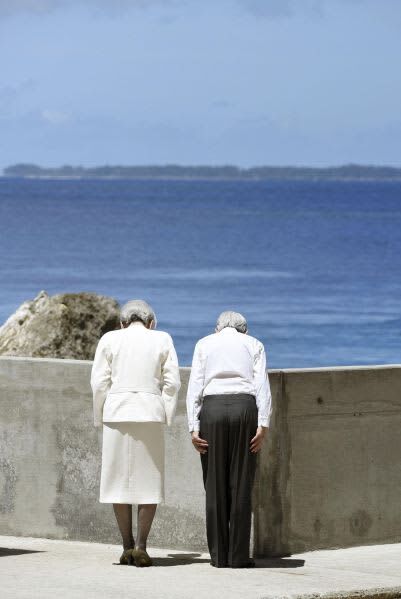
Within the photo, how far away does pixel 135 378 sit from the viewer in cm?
952

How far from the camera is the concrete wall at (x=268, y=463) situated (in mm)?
10219

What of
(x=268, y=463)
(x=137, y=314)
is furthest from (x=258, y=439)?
(x=137, y=314)

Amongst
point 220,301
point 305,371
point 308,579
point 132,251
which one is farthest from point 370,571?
point 132,251

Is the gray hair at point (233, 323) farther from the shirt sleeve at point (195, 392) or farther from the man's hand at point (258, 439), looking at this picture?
the man's hand at point (258, 439)

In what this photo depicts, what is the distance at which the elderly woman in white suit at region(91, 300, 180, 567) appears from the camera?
31.2 feet

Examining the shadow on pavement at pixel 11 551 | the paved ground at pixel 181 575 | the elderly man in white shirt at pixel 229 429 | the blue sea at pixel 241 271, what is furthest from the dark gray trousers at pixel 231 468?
the blue sea at pixel 241 271

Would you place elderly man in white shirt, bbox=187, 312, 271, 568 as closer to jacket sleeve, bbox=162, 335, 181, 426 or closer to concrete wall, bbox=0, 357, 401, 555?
jacket sleeve, bbox=162, 335, 181, 426

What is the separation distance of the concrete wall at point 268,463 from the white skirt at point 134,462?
0.67m

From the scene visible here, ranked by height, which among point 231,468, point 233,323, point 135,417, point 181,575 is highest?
point 233,323

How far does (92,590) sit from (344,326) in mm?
37015

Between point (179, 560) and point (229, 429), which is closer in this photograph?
point (229, 429)

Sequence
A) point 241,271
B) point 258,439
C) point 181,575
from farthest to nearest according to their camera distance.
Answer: point 241,271 < point 258,439 < point 181,575

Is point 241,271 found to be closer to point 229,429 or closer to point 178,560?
point 178,560

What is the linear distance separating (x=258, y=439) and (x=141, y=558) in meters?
0.99
